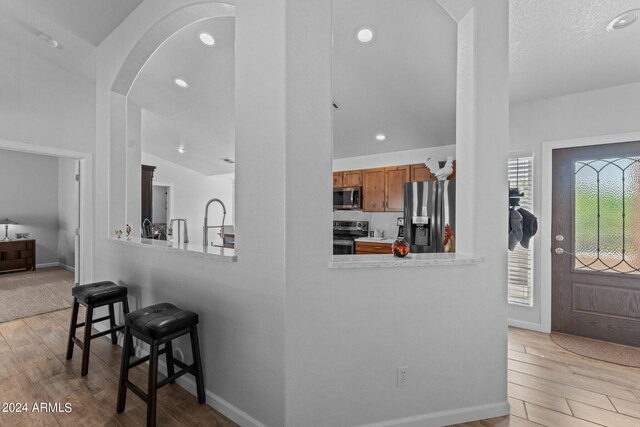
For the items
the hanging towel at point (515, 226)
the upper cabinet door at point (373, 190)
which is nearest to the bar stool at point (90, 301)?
the hanging towel at point (515, 226)

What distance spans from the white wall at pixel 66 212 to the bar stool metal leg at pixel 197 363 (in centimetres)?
612

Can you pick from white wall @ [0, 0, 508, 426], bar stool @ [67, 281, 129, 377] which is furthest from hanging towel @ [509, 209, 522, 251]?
bar stool @ [67, 281, 129, 377]

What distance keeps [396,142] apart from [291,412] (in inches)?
153

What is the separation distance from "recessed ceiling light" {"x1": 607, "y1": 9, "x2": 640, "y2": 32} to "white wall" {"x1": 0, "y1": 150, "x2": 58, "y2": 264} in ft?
30.7

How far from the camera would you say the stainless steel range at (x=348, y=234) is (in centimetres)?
523

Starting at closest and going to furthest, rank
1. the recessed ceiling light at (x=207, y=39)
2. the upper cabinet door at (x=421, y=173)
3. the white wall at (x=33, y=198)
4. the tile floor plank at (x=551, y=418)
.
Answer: the tile floor plank at (x=551, y=418) < the recessed ceiling light at (x=207, y=39) < the upper cabinet door at (x=421, y=173) < the white wall at (x=33, y=198)

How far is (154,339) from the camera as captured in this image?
1701 mm

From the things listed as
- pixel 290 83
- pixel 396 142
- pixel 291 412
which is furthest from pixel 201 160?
pixel 291 412

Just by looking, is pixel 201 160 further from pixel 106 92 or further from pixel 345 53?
pixel 345 53

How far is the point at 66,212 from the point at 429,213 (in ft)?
24.7

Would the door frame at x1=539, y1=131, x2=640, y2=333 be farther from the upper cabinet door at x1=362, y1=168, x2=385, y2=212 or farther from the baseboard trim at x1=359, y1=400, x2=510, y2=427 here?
the upper cabinet door at x1=362, y1=168, x2=385, y2=212

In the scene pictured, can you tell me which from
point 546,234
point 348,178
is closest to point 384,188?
point 348,178

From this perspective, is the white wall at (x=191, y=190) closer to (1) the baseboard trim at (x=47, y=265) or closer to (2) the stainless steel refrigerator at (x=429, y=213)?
(1) the baseboard trim at (x=47, y=265)

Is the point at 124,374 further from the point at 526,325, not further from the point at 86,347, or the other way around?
the point at 526,325
